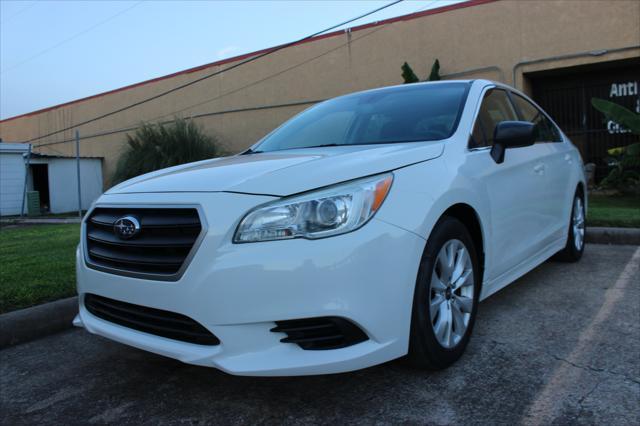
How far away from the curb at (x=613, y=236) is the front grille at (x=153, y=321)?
535 cm

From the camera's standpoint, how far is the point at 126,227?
7.36ft

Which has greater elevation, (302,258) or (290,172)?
(290,172)

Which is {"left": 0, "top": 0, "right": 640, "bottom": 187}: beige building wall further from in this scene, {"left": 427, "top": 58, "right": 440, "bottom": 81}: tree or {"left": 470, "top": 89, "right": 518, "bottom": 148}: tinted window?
{"left": 470, "top": 89, "right": 518, "bottom": 148}: tinted window

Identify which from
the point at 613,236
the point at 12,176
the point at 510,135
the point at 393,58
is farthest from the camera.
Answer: the point at 12,176

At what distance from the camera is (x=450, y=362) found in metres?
2.47

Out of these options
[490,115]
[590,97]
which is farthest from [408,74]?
[490,115]

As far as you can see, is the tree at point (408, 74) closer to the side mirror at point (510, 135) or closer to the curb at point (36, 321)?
the side mirror at point (510, 135)

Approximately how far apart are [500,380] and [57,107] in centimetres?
2782

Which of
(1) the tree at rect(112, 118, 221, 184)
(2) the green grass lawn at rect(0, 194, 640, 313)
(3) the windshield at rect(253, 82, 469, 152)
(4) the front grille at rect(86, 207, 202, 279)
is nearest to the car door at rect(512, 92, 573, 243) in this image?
(3) the windshield at rect(253, 82, 469, 152)

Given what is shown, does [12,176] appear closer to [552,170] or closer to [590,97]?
[590,97]

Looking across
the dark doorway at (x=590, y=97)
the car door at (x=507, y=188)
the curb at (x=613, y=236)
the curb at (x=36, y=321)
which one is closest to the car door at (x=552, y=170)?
→ the car door at (x=507, y=188)

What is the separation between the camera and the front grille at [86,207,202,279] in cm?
206

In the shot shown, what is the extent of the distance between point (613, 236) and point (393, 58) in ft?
32.6

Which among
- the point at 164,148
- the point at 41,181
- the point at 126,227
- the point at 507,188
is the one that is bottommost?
the point at 126,227
